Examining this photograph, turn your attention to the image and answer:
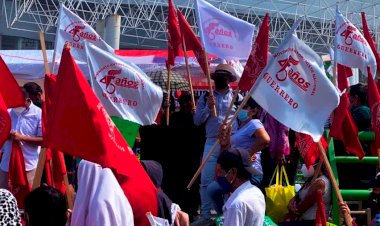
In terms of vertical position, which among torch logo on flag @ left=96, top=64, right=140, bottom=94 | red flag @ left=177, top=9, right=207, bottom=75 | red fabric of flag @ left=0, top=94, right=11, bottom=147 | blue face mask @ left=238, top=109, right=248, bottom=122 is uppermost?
red flag @ left=177, top=9, right=207, bottom=75

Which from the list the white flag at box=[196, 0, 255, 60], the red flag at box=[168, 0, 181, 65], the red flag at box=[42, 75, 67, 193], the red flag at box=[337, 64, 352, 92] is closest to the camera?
the red flag at box=[42, 75, 67, 193]

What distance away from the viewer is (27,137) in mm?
8078

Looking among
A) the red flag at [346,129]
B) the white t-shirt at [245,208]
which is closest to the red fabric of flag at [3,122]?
the white t-shirt at [245,208]

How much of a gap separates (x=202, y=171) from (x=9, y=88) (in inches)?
96.1

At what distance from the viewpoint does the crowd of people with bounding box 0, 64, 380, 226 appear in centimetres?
452

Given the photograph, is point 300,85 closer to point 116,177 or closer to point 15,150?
point 116,177

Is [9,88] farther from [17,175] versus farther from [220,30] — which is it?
[220,30]

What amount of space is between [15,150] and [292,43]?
3.13 metres

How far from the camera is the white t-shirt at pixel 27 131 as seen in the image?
321 inches

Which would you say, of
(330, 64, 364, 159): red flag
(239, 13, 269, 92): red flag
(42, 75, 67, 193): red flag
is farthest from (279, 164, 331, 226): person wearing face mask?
(42, 75, 67, 193): red flag

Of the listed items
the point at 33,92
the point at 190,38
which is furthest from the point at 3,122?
the point at 190,38

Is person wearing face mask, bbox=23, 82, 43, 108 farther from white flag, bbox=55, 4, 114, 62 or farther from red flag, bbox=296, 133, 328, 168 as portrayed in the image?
red flag, bbox=296, 133, 328, 168

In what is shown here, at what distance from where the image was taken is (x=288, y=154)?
30.2ft

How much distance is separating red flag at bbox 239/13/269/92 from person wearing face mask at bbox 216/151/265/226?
226cm
